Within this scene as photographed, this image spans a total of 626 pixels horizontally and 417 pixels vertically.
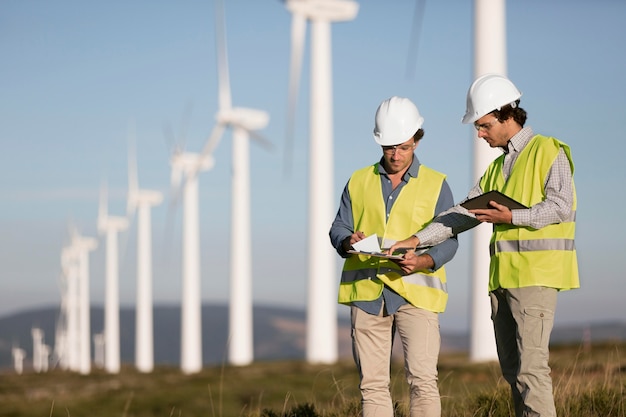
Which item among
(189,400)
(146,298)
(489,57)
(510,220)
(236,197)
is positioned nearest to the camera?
(510,220)

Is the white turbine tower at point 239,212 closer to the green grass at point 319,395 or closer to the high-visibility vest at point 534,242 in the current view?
the green grass at point 319,395

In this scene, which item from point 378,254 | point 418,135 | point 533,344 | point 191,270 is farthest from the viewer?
point 191,270

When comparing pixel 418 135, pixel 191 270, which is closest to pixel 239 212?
pixel 191 270

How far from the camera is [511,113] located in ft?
26.0

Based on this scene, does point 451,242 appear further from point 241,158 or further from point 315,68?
point 241,158

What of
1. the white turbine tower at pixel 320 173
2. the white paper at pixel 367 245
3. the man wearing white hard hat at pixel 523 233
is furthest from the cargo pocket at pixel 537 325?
the white turbine tower at pixel 320 173

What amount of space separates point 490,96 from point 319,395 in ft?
60.2

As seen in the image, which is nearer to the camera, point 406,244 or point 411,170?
point 406,244

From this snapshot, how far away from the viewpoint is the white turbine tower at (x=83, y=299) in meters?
80.8

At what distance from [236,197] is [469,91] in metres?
46.3

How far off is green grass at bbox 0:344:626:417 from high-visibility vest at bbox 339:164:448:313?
1.58 m

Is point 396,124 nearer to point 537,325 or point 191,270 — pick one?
point 537,325

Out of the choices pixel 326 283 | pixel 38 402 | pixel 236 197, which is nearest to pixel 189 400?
pixel 38 402

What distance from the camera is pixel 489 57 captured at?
25.5m
